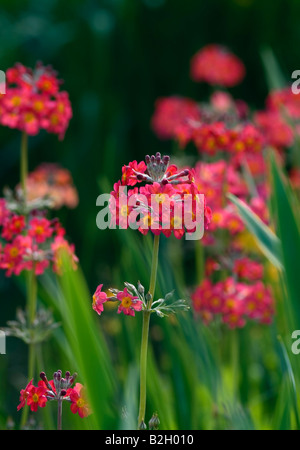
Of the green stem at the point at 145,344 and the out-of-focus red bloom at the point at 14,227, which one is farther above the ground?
the out-of-focus red bloom at the point at 14,227

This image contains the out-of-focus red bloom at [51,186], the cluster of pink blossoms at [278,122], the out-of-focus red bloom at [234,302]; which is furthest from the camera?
the cluster of pink blossoms at [278,122]

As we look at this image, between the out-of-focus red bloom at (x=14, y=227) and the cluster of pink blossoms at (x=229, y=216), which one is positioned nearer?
the out-of-focus red bloom at (x=14, y=227)

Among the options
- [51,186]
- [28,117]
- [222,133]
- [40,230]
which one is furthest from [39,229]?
[51,186]

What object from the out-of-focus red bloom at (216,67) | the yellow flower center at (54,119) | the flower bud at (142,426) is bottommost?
the flower bud at (142,426)

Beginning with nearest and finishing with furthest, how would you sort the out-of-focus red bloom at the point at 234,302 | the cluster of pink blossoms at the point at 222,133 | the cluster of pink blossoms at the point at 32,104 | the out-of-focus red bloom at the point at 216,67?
the cluster of pink blossoms at the point at 32,104, the out-of-focus red bloom at the point at 234,302, the cluster of pink blossoms at the point at 222,133, the out-of-focus red bloom at the point at 216,67

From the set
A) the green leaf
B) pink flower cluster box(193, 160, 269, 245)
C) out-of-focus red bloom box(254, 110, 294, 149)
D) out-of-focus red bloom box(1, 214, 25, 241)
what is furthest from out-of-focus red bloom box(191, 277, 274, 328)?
out-of-focus red bloom box(254, 110, 294, 149)

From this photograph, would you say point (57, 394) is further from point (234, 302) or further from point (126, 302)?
point (234, 302)

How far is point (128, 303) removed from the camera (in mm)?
1004

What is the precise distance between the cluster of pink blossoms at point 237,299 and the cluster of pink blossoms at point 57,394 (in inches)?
32.2

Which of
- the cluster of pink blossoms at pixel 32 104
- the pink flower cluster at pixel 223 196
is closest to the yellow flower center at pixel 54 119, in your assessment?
the cluster of pink blossoms at pixel 32 104

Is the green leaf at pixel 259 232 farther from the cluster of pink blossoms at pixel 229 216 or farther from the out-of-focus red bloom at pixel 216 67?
the out-of-focus red bloom at pixel 216 67

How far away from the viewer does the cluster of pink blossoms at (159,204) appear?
1.00 meters

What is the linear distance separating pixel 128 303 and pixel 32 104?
0.87 m
